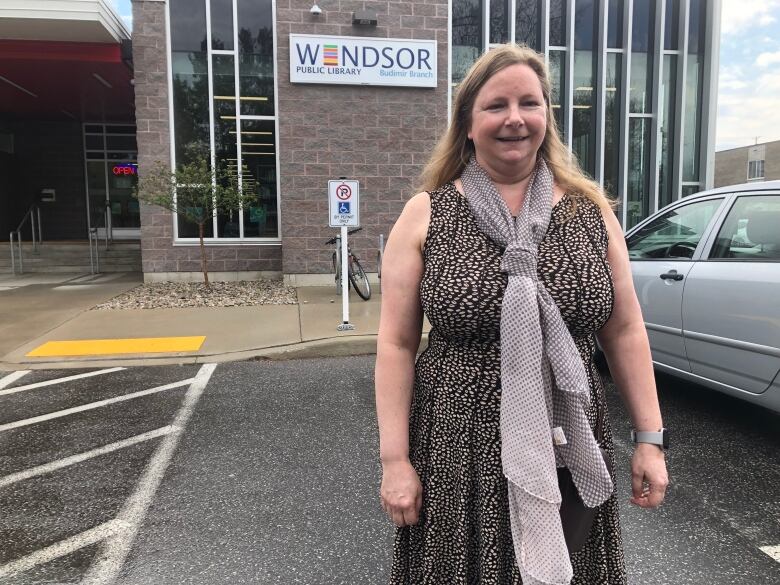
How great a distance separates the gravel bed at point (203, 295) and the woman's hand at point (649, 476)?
7.70 metres

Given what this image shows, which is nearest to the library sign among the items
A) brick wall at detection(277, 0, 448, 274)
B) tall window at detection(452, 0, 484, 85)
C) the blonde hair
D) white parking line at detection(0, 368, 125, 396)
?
brick wall at detection(277, 0, 448, 274)

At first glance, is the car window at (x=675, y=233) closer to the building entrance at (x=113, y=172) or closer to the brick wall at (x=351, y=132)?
the brick wall at (x=351, y=132)

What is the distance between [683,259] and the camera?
14.2ft

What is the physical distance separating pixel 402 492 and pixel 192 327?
21.6 ft

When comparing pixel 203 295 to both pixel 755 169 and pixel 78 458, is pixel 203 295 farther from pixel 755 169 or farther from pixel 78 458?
pixel 755 169

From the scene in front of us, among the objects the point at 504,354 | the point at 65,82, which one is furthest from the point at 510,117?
the point at 65,82

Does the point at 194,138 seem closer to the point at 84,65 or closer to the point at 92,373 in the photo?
the point at 84,65

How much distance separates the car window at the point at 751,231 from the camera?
374 cm

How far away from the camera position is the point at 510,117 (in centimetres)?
154

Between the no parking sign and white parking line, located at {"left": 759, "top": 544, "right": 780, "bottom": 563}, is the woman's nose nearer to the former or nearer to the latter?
white parking line, located at {"left": 759, "top": 544, "right": 780, "bottom": 563}

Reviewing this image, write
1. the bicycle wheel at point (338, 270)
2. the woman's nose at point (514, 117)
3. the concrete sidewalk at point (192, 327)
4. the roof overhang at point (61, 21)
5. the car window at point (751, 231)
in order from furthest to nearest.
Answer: the roof overhang at point (61, 21) → the bicycle wheel at point (338, 270) → the concrete sidewalk at point (192, 327) → the car window at point (751, 231) → the woman's nose at point (514, 117)

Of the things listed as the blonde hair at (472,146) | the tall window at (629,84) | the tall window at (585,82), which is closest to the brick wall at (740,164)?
the tall window at (629,84)

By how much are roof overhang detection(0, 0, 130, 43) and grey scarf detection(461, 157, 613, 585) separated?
1088 centimetres

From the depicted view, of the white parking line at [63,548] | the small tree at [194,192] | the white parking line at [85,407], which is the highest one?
the small tree at [194,192]
